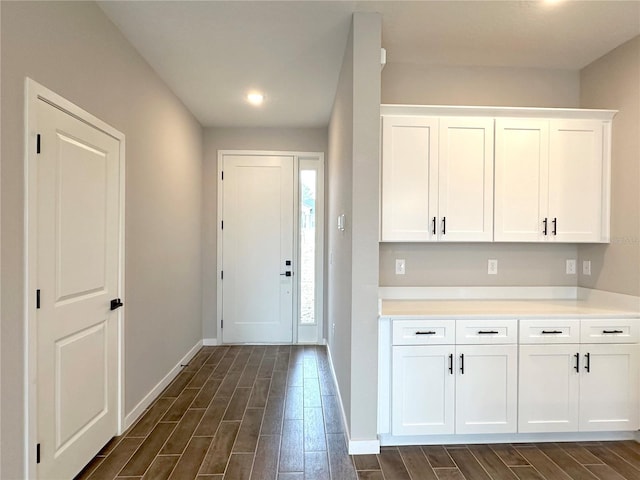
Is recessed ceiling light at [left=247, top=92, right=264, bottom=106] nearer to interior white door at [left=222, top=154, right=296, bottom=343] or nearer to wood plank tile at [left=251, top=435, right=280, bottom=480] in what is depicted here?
interior white door at [left=222, top=154, right=296, bottom=343]

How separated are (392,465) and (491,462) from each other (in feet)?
2.02

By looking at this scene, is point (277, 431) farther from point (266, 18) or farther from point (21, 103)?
point (266, 18)

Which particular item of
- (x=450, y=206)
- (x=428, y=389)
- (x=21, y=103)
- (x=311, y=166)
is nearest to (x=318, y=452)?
(x=428, y=389)

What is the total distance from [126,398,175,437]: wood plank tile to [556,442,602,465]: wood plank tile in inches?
111

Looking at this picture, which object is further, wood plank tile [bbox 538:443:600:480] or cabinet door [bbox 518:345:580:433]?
cabinet door [bbox 518:345:580:433]

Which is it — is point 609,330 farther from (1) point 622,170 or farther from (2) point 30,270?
(2) point 30,270

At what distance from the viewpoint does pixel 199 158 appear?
430 centimetres

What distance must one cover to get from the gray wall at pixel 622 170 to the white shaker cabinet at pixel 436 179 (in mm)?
928

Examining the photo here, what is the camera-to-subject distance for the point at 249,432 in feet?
8.13

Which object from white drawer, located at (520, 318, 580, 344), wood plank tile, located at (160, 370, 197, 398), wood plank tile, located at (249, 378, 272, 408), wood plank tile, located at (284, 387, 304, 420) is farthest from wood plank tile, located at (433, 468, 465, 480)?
wood plank tile, located at (160, 370, 197, 398)

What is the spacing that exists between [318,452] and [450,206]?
1.89 metres

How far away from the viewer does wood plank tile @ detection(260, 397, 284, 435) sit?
8.21ft

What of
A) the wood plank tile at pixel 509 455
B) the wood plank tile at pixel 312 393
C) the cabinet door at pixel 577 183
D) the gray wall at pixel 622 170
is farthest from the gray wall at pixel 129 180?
the gray wall at pixel 622 170

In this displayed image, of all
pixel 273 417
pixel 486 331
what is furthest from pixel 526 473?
pixel 273 417
